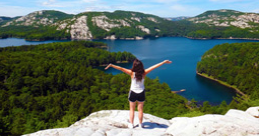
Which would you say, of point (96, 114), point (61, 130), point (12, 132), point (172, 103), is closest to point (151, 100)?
point (172, 103)

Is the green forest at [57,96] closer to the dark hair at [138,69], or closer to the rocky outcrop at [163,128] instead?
the rocky outcrop at [163,128]

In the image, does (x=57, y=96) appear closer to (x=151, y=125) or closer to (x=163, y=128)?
(x=151, y=125)

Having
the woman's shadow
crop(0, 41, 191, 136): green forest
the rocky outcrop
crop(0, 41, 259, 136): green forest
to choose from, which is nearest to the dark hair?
the rocky outcrop

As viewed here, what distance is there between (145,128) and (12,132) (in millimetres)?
28425

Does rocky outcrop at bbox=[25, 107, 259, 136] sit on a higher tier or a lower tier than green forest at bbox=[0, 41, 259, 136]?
higher

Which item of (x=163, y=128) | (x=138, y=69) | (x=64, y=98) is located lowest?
(x=64, y=98)

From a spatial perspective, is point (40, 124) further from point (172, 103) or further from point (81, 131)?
point (172, 103)

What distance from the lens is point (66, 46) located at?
162625 mm

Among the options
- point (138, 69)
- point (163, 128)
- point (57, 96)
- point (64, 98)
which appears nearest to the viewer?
point (138, 69)

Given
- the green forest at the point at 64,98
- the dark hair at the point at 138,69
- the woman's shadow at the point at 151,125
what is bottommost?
the green forest at the point at 64,98

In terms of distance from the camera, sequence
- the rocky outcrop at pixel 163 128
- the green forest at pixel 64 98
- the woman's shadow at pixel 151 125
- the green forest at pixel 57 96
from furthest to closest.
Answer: the green forest at pixel 57 96, the green forest at pixel 64 98, the woman's shadow at pixel 151 125, the rocky outcrop at pixel 163 128

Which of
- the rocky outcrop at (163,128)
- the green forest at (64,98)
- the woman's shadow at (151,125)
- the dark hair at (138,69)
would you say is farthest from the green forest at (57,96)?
the dark hair at (138,69)

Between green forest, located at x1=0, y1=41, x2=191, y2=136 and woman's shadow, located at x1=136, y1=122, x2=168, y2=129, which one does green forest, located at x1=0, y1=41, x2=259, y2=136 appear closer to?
green forest, located at x1=0, y1=41, x2=191, y2=136

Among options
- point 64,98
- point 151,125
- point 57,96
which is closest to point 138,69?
point 151,125
